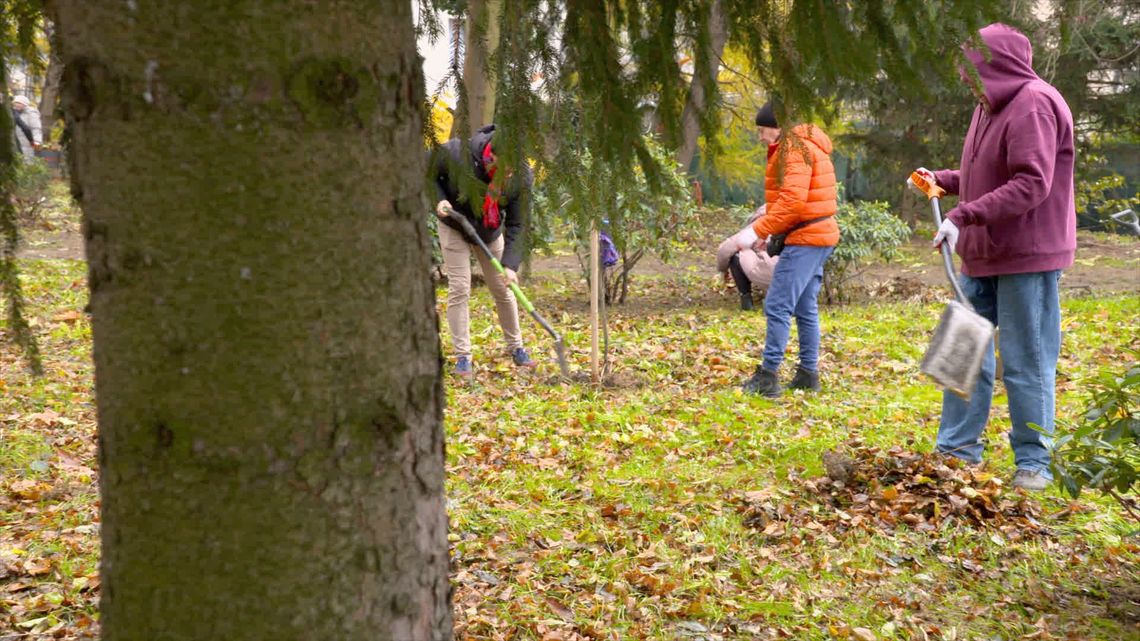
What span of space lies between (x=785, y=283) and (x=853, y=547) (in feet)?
9.04

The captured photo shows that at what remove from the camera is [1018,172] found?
4062mm

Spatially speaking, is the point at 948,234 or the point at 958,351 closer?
the point at 958,351

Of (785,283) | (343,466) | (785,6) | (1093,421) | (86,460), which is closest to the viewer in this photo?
(343,466)

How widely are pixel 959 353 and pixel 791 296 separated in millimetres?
2518

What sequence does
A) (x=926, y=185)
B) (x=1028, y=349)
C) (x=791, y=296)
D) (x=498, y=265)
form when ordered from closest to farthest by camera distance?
(x=1028, y=349), (x=926, y=185), (x=791, y=296), (x=498, y=265)

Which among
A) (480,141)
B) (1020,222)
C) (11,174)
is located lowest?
(1020,222)

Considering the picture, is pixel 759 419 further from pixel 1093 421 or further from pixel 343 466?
pixel 343 466

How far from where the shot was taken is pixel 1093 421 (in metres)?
3.06

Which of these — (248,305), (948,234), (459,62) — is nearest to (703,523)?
(948,234)

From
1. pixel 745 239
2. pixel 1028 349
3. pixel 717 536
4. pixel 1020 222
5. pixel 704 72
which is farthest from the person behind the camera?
pixel 745 239

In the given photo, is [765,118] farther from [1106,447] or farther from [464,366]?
[1106,447]

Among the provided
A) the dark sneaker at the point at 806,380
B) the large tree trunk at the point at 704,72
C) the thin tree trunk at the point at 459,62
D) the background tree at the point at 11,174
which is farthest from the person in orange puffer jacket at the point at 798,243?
the background tree at the point at 11,174

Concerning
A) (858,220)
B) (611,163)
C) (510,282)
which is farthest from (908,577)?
(858,220)

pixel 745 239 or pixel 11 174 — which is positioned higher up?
pixel 11 174
